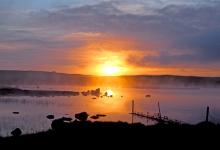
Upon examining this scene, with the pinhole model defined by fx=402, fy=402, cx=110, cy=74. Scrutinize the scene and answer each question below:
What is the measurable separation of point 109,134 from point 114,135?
0.50 meters

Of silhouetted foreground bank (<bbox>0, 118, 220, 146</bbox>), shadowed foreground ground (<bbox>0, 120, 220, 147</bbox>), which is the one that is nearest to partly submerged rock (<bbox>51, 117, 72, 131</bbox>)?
silhouetted foreground bank (<bbox>0, 118, 220, 146</bbox>)

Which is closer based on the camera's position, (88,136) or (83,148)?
(83,148)

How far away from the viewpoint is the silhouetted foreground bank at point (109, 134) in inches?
1417

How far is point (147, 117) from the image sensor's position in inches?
3590

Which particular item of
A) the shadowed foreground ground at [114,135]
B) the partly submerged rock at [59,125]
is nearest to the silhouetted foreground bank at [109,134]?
the shadowed foreground ground at [114,135]

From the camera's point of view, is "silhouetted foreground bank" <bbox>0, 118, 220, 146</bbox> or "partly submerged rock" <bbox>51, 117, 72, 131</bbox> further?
"partly submerged rock" <bbox>51, 117, 72, 131</bbox>

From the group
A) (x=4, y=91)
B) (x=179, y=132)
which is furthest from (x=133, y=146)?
(x=4, y=91)

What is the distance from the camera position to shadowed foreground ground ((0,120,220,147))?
116 feet

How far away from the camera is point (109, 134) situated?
37188 mm

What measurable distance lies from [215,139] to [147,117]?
55.6 metres

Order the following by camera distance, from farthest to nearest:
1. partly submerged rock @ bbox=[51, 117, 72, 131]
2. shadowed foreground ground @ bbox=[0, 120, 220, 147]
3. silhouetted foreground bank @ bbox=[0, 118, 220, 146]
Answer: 1. partly submerged rock @ bbox=[51, 117, 72, 131]
2. silhouetted foreground bank @ bbox=[0, 118, 220, 146]
3. shadowed foreground ground @ bbox=[0, 120, 220, 147]

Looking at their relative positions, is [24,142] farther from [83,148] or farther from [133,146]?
[133,146]

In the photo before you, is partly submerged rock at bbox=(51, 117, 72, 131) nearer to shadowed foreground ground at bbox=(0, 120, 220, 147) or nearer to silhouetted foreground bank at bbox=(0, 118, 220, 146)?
silhouetted foreground bank at bbox=(0, 118, 220, 146)

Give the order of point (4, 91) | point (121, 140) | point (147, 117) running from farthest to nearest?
point (4, 91) → point (147, 117) → point (121, 140)
